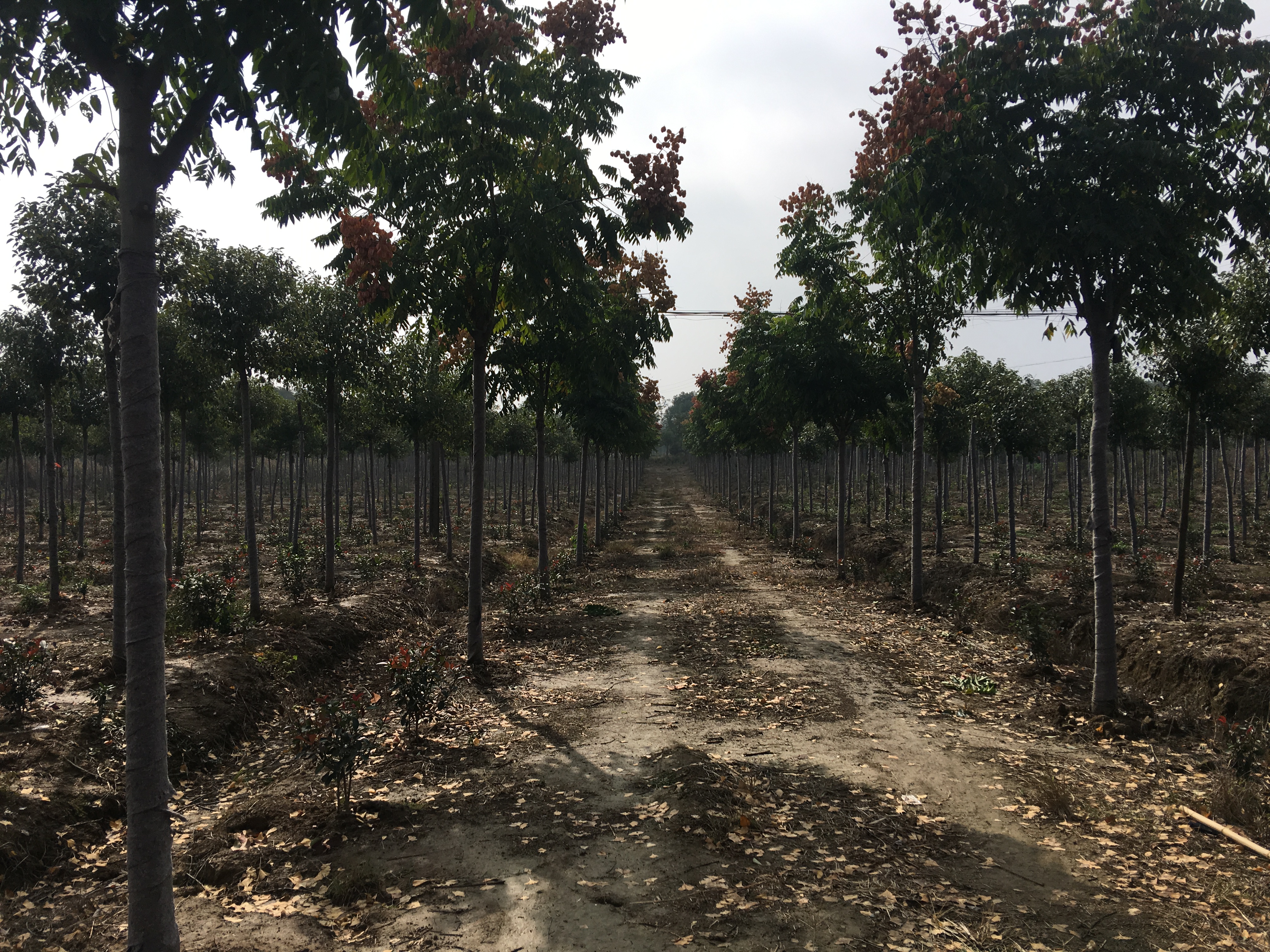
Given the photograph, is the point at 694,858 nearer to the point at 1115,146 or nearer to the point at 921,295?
the point at 1115,146

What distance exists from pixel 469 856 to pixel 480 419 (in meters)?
6.06

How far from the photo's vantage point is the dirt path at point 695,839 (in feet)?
13.1

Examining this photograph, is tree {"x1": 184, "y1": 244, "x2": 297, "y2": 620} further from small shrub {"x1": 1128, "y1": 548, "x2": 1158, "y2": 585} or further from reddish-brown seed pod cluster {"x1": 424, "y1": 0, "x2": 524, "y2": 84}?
small shrub {"x1": 1128, "y1": 548, "x2": 1158, "y2": 585}

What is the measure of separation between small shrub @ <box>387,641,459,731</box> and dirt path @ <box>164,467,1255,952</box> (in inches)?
23.0

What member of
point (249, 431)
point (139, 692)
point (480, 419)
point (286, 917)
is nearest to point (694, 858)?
point (286, 917)

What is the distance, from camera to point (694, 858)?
4754 mm

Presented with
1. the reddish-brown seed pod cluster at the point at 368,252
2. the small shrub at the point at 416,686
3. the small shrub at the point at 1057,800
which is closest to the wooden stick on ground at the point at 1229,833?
the small shrub at the point at 1057,800

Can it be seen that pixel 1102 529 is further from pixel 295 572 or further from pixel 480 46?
pixel 295 572

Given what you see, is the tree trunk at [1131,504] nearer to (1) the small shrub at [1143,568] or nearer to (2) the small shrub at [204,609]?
(1) the small shrub at [1143,568]

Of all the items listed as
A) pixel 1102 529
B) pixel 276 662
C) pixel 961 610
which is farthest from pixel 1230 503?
pixel 276 662

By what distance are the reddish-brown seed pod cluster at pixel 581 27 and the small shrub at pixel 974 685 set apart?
861 cm

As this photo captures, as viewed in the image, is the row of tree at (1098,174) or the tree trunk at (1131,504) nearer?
the row of tree at (1098,174)

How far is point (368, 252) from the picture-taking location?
824cm

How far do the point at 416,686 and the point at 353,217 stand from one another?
5.36 meters
